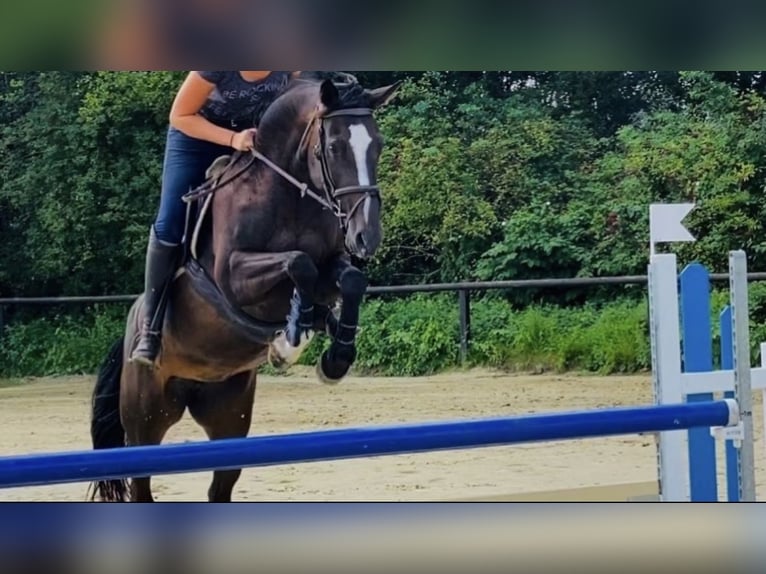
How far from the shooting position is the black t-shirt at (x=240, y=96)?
294 centimetres

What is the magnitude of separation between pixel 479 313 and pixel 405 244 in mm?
318

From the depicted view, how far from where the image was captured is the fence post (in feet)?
9.84

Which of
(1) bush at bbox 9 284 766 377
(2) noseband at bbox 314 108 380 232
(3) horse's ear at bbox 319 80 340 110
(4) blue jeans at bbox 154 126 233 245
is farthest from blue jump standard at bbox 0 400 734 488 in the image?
(3) horse's ear at bbox 319 80 340 110

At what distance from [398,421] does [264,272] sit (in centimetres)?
61

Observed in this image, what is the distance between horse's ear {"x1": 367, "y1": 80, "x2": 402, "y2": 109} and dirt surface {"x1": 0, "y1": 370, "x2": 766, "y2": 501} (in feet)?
2.73

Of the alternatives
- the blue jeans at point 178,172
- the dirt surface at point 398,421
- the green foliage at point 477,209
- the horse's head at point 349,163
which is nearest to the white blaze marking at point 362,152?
the horse's head at point 349,163

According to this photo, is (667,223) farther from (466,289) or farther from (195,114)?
(195,114)

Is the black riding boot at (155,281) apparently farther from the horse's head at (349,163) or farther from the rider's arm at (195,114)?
the horse's head at (349,163)

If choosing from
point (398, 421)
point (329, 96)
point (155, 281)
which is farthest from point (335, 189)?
point (398, 421)

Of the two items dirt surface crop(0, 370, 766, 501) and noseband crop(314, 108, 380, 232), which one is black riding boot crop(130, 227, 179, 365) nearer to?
dirt surface crop(0, 370, 766, 501)

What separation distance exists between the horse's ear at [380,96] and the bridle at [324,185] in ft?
0.10

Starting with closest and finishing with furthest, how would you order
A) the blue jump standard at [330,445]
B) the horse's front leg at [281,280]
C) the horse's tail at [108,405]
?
the blue jump standard at [330,445]
the horse's front leg at [281,280]
the horse's tail at [108,405]

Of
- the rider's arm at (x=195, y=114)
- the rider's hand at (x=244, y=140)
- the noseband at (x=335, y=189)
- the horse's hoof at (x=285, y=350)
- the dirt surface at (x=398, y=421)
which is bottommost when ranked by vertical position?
the dirt surface at (x=398, y=421)

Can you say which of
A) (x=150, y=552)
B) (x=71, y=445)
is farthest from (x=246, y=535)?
(x=71, y=445)
